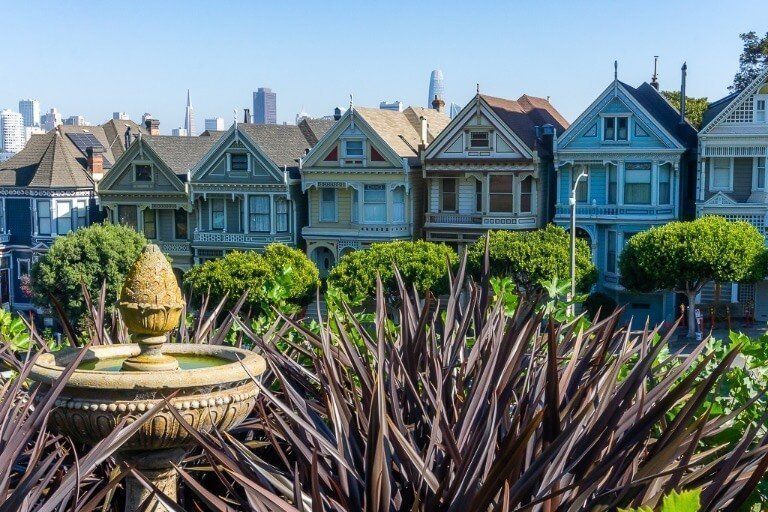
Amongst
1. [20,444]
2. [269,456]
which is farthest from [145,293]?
[20,444]

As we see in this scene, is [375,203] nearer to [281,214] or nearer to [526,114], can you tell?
[281,214]

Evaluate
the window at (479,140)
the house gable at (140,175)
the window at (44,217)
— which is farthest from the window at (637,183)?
the window at (44,217)

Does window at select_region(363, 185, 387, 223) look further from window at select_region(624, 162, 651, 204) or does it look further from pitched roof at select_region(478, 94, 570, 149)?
window at select_region(624, 162, 651, 204)

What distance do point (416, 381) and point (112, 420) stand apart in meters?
2.37

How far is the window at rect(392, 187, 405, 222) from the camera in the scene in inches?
1719

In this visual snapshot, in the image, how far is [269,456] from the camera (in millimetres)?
9820

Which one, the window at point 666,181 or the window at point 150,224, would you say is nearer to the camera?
the window at point 666,181

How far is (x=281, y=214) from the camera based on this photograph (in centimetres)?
4566

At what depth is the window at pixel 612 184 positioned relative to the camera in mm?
40625

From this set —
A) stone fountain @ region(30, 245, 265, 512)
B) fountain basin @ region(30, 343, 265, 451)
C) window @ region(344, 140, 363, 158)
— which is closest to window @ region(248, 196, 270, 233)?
window @ region(344, 140, 363, 158)

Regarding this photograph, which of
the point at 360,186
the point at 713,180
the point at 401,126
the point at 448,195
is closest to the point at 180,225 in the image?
the point at 360,186

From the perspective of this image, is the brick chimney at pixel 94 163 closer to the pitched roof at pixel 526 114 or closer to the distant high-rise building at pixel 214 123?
the pitched roof at pixel 526 114

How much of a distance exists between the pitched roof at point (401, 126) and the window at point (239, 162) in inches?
238

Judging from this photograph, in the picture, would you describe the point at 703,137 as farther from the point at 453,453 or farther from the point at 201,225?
the point at 453,453
